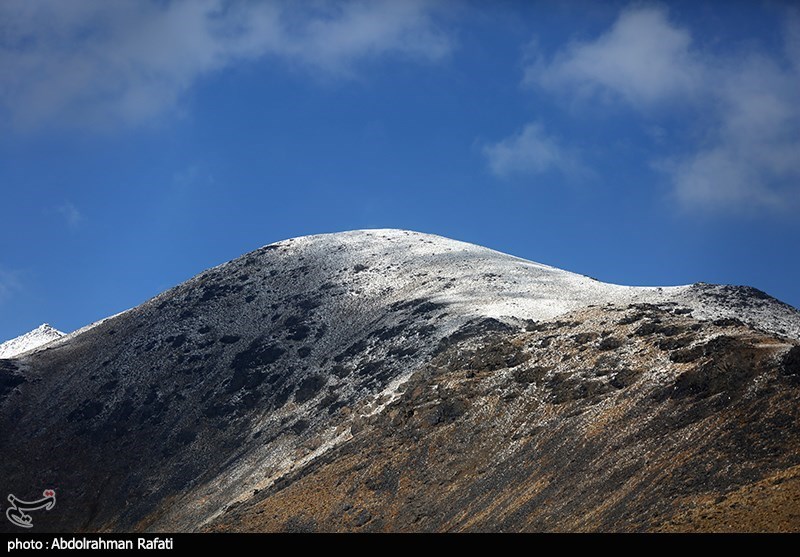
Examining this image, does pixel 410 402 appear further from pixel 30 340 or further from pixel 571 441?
pixel 30 340

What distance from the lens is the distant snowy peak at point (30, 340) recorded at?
145500mm

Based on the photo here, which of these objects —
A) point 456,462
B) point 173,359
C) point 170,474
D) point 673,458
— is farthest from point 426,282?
point 673,458

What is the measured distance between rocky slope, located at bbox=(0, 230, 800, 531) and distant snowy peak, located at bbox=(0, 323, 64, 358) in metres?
32.3

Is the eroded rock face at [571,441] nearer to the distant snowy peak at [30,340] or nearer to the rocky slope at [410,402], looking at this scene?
the rocky slope at [410,402]

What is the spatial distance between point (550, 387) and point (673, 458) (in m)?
16.4

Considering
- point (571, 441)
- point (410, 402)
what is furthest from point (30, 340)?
point (571, 441)

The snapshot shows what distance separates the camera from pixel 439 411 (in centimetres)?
6650

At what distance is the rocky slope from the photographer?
48.3 meters

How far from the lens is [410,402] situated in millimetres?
70750

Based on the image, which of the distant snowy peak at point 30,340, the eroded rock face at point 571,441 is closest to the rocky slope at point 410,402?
the eroded rock face at point 571,441

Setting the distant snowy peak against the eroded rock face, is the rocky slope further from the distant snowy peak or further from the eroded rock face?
the distant snowy peak

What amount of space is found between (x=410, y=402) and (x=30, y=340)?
3900 inches

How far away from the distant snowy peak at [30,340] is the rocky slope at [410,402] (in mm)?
32279
